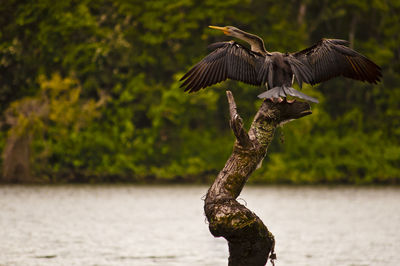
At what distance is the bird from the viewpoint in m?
9.15

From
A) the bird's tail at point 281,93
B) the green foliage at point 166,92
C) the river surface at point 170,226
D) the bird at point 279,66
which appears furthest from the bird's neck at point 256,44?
the green foliage at point 166,92

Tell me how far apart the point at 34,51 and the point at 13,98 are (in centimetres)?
248

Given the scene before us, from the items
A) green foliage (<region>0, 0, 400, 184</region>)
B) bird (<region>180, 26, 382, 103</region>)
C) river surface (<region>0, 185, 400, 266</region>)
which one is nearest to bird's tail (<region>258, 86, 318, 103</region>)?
bird (<region>180, 26, 382, 103</region>)

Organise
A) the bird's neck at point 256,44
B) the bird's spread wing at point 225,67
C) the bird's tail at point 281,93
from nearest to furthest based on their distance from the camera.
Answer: the bird's tail at point 281,93 < the bird's spread wing at point 225,67 < the bird's neck at point 256,44

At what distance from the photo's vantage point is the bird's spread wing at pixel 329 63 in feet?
30.8

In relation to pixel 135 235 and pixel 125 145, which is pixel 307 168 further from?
pixel 135 235

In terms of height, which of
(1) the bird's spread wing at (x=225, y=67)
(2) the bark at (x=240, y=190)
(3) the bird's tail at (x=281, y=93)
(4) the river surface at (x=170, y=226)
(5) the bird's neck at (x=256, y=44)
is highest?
(5) the bird's neck at (x=256, y=44)

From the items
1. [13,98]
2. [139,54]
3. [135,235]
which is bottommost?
[135,235]

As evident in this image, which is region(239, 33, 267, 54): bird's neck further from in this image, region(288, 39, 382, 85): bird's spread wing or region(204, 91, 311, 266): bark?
region(204, 91, 311, 266): bark

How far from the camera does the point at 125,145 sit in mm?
38156

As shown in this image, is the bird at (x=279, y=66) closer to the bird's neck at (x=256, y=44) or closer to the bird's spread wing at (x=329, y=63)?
the bird's spread wing at (x=329, y=63)

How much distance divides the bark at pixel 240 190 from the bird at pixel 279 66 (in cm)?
32

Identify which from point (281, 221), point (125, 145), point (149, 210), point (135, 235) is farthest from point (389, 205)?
point (125, 145)

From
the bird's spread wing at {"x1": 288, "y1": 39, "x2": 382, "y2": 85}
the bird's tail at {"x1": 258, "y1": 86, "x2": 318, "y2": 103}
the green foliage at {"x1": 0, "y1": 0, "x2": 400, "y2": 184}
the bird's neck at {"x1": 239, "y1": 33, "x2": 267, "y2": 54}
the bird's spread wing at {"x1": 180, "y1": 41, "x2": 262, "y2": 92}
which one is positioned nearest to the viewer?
the bird's tail at {"x1": 258, "y1": 86, "x2": 318, "y2": 103}
